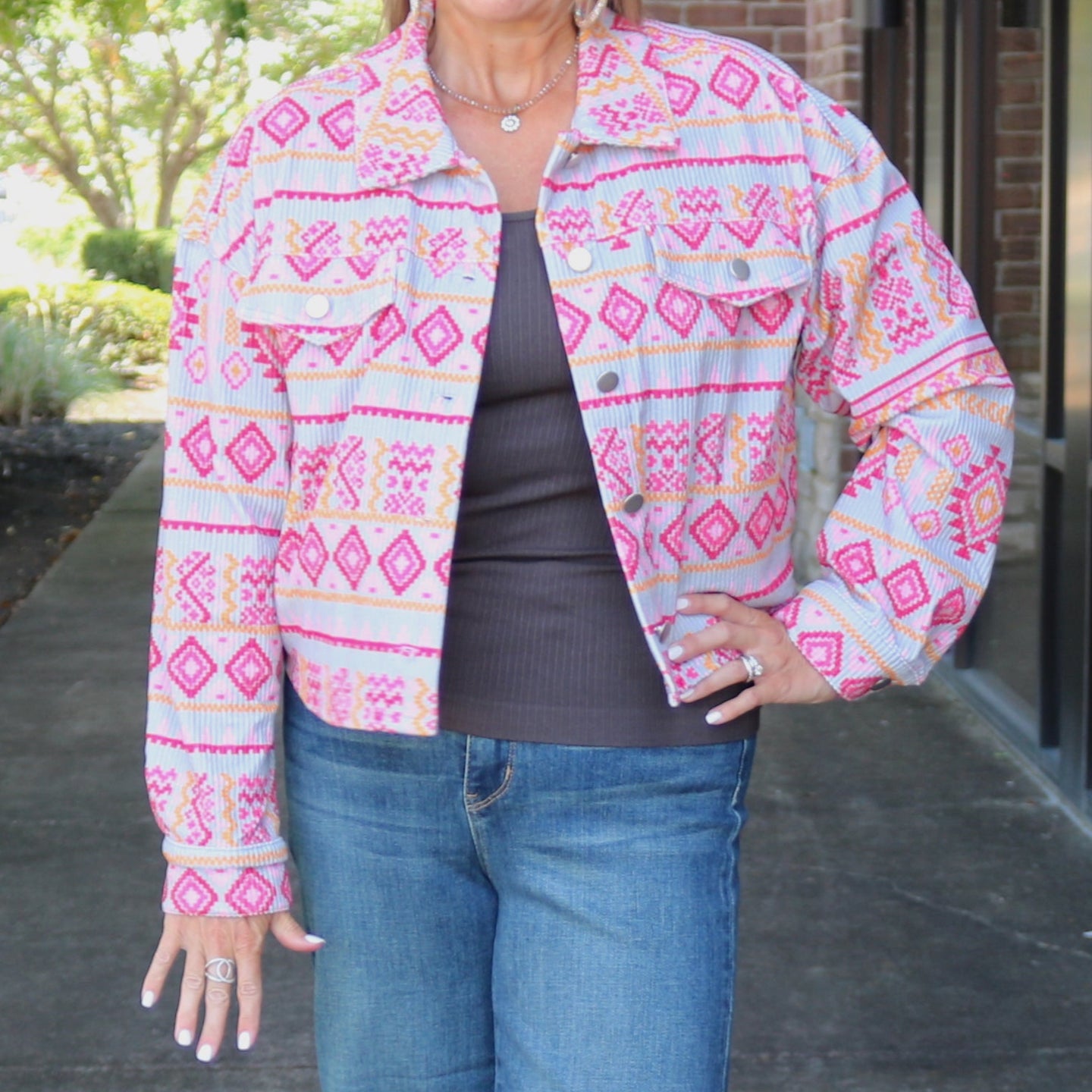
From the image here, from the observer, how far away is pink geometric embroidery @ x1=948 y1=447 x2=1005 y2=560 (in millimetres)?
1945

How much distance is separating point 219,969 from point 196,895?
10cm

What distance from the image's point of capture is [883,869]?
15.3 feet

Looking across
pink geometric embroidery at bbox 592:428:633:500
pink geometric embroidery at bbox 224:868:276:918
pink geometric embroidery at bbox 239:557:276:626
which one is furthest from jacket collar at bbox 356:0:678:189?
pink geometric embroidery at bbox 224:868:276:918

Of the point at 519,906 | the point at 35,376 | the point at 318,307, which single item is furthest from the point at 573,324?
the point at 35,376

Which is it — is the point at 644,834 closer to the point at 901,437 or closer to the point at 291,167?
the point at 901,437

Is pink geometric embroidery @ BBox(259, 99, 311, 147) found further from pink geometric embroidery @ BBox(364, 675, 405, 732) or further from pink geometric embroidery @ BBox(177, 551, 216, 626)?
pink geometric embroidery @ BBox(364, 675, 405, 732)

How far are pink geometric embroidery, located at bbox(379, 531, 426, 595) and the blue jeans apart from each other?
19 centimetres

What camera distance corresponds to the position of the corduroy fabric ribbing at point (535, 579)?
1.88 metres

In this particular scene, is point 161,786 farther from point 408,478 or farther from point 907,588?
point 907,588

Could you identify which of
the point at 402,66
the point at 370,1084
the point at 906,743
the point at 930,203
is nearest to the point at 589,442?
the point at 402,66

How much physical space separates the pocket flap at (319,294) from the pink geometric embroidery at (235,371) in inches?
2.0

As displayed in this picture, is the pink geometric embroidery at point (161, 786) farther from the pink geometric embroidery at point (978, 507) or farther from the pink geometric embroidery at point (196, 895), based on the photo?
the pink geometric embroidery at point (978, 507)

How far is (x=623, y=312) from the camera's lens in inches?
72.8

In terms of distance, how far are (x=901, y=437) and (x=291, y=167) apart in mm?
728
